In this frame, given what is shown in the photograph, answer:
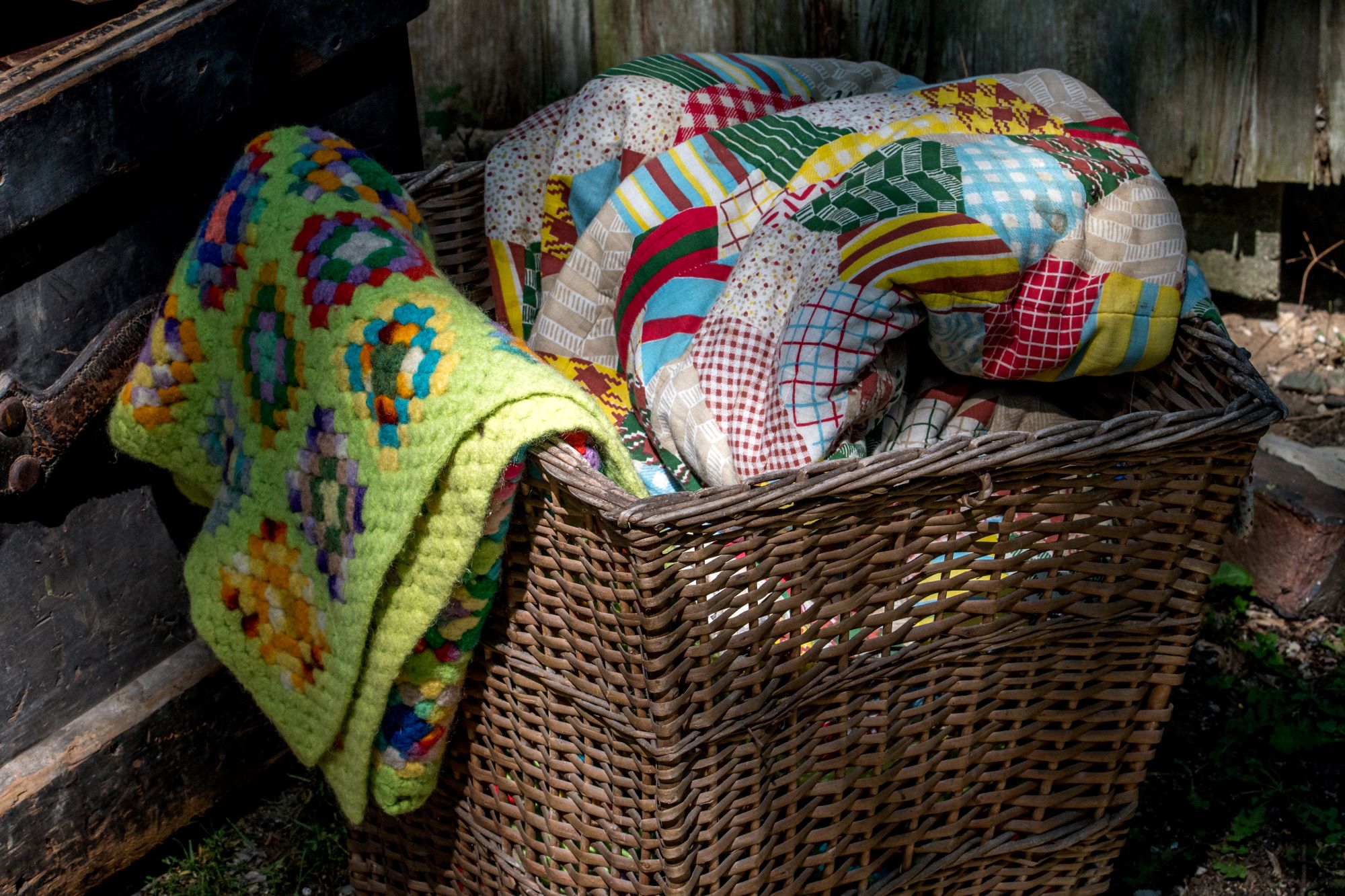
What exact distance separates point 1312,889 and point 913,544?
896 mm

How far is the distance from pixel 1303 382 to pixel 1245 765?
874 mm

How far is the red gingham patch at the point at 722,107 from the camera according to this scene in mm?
1617

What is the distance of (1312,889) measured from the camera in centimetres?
154

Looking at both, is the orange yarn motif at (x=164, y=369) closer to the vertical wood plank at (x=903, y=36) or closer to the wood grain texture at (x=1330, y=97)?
the vertical wood plank at (x=903, y=36)

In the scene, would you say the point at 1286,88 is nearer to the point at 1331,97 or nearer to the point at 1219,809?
the point at 1331,97

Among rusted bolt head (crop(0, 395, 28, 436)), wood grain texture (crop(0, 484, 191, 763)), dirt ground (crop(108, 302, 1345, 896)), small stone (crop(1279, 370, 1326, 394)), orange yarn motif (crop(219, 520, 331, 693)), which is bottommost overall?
dirt ground (crop(108, 302, 1345, 896))

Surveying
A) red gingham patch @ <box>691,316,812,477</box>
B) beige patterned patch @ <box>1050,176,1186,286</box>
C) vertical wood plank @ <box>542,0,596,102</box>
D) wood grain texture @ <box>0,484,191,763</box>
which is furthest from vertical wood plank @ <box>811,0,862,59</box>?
wood grain texture @ <box>0,484,191,763</box>

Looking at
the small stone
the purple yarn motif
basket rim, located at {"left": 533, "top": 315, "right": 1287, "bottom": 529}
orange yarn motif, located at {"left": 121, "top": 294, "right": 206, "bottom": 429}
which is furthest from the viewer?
the small stone

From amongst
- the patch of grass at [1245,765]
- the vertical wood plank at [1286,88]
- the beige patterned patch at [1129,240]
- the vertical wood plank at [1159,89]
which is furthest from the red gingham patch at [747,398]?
the vertical wood plank at [1286,88]

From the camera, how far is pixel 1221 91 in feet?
6.81

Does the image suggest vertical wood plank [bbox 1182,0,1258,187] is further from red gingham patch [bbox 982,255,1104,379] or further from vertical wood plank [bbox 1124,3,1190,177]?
red gingham patch [bbox 982,255,1104,379]

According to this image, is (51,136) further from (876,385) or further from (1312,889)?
(1312,889)

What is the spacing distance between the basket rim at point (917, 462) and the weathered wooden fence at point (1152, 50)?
108 centimetres

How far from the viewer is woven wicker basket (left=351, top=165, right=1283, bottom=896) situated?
3.35 ft
